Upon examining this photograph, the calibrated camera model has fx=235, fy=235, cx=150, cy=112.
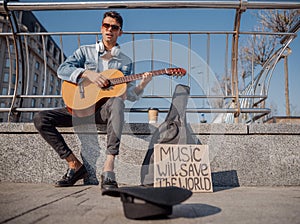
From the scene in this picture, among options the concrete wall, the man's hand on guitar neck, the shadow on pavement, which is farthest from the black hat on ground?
the man's hand on guitar neck

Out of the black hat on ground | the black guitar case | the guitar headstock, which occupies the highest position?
the guitar headstock

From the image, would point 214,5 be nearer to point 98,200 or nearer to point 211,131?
point 211,131

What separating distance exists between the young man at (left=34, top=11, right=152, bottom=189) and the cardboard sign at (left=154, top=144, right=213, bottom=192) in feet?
1.06

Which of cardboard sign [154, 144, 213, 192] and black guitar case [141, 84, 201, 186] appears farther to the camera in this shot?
black guitar case [141, 84, 201, 186]

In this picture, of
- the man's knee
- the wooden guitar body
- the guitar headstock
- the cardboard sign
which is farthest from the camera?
the guitar headstock

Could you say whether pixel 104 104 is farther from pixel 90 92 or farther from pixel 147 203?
pixel 147 203

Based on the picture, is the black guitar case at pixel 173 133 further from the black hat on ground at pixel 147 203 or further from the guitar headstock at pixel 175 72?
the black hat on ground at pixel 147 203

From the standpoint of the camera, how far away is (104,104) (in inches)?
75.7

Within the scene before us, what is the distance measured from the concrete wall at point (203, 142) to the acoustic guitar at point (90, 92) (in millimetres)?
Answer: 192

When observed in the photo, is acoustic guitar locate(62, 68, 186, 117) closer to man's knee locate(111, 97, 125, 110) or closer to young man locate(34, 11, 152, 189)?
young man locate(34, 11, 152, 189)

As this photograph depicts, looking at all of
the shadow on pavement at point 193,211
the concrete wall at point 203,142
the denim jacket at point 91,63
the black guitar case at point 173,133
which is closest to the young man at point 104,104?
the denim jacket at point 91,63

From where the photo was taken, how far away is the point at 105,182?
61.0 inches

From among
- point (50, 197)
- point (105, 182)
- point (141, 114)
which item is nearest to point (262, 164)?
point (141, 114)

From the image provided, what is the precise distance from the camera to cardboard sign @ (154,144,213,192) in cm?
166
